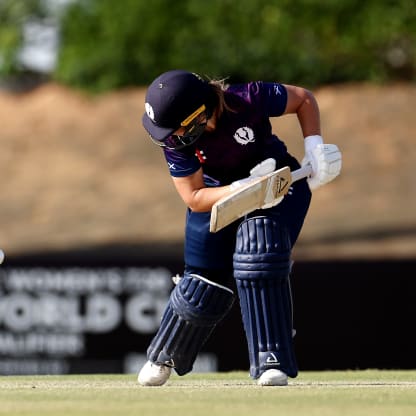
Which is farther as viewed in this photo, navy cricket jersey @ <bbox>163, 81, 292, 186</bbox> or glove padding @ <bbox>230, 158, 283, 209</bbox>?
navy cricket jersey @ <bbox>163, 81, 292, 186</bbox>

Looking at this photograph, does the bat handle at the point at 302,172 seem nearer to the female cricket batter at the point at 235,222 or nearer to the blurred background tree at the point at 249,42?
the female cricket batter at the point at 235,222

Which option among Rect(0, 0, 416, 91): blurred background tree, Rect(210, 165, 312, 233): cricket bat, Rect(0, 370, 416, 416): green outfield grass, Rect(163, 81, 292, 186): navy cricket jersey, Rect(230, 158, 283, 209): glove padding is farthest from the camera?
Rect(0, 0, 416, 91): blurred background tree

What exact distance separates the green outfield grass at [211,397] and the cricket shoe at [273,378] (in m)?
0.06

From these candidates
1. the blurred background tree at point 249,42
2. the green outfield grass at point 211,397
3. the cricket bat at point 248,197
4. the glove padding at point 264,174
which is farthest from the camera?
the blurred background tree at point 249,42

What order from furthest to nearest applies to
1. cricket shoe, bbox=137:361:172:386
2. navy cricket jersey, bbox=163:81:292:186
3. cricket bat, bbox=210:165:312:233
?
cricket shoe, bbox=137:361:172:386 < navy cricket jersey, bbox=163:81:292:186 < cricket bat, bbox=210:165:312:233

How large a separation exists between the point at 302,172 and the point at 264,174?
0.88ft

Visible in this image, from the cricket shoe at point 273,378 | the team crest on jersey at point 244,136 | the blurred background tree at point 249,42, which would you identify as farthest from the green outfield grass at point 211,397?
the blurred background tree at point 249,42

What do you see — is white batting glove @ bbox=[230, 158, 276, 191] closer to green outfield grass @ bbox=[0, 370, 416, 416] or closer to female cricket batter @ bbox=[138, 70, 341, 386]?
female cricket batter @ bbox=[138, 70, 341, 386]

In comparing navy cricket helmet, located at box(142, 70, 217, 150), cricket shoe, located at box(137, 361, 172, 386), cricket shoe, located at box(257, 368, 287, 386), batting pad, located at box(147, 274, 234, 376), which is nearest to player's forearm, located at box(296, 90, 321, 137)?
navy cricket helmet, located at box(142, 70, 217, 150)

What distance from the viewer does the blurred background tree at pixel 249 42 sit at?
2192 centimetres

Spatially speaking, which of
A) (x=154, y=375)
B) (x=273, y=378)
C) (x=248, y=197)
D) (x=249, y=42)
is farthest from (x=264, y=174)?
(x=249, y=42)

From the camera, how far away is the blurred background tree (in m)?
21.9

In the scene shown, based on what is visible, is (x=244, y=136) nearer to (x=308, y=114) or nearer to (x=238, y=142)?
(x=238, y=142)

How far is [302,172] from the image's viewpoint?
5.90 m
